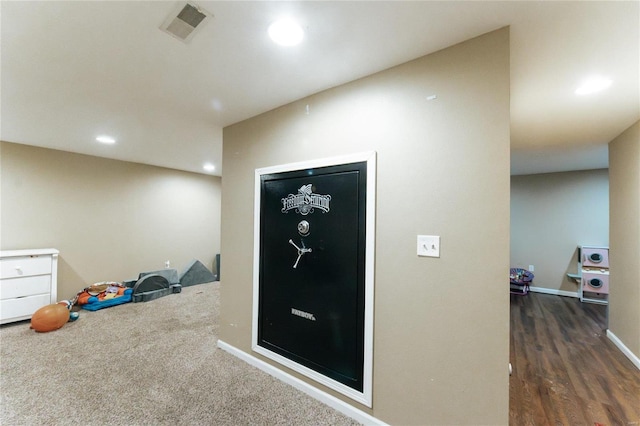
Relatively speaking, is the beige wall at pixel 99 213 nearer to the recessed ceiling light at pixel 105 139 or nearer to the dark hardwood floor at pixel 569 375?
the recessed ceiling light at pixel 105 139

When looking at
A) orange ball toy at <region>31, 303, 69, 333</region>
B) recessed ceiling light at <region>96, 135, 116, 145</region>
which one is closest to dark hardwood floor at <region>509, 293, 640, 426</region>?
orange ball toy at <region>31, 303, 69, 333</region>

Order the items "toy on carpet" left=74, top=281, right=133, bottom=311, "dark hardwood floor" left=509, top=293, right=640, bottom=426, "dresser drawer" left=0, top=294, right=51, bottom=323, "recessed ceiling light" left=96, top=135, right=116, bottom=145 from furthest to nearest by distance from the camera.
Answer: "toy on carpet" left=74, top=281, right=133, bottom=311 < "recessed ceiling light" left=96, top=135, right=116, bottom=145 < "dresser drawer" left=0, top=294, right=51, bottom=323 < "dark hardwood floor" left=509, top=293, right=640, bottom=426

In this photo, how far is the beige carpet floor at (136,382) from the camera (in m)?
1.78

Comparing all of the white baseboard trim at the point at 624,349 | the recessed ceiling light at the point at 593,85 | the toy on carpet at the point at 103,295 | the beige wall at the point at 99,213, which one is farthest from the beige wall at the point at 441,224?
the beige wall at the point at 99,213

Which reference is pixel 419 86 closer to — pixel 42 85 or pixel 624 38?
pixel 624 38

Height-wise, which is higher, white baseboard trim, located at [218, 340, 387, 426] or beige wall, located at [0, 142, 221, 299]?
beige wall, located at [0, 142, 221, 299]

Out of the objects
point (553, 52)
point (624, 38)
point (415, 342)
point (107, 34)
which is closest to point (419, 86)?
point (553, 52)

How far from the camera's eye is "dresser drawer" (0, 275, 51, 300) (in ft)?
10.6

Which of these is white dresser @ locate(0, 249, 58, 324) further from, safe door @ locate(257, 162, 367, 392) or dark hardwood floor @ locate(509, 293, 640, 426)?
dark hardwood floor @ locate(509, 293, 640, 426)

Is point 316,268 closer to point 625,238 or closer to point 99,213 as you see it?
point 625,238

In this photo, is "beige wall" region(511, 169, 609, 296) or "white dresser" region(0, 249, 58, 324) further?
"beige wall" region(511, 169, 609, 296)

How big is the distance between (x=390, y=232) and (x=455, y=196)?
0.44 meters

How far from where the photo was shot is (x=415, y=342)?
1.58 metres

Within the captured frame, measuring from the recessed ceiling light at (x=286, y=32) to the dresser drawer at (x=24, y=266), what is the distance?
435 cm
